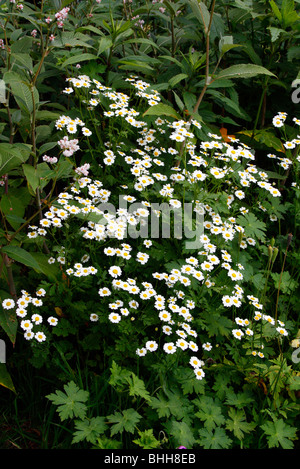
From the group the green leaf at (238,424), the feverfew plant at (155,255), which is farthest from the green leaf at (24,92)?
the green leaf at (238,424)

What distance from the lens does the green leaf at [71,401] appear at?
1682 mm

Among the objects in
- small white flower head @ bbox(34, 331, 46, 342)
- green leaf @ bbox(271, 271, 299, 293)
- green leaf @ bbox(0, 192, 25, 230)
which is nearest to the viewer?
small white flower head @ bbox(34, 331, 46, 342)

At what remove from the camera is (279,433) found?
5.82ft

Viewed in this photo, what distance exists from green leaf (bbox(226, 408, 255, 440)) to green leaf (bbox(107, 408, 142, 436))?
38 cm

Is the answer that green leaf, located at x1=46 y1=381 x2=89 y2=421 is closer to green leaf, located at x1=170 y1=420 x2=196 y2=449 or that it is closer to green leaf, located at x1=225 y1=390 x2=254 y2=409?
green leaf, located at x1=170 y1=420 x2=196 y2=449

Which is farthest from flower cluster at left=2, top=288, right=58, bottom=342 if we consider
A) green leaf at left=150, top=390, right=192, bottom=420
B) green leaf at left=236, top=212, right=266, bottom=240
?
green leaf at left=236, top=212, right=266, bottom=240

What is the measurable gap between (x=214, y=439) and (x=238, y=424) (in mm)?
130

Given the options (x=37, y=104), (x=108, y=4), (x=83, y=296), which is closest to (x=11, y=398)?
(x=83, y=296)

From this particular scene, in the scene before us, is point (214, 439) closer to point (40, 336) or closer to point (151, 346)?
point (151, 346)

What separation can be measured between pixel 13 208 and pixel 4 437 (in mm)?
979

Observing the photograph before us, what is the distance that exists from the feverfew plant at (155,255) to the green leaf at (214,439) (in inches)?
8.9

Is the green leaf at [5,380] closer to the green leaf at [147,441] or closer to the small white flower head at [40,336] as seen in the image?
the small white flower head at [40,336]

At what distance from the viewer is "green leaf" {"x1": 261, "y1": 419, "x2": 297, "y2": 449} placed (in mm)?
1754

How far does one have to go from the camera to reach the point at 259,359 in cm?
203
